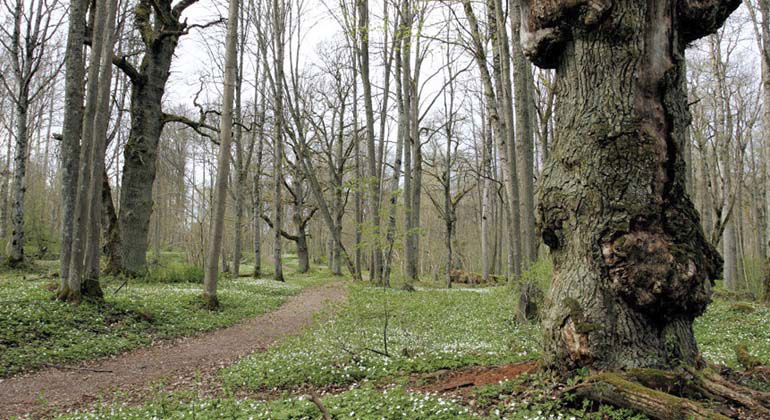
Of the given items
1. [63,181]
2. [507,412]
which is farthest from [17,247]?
[507,412]

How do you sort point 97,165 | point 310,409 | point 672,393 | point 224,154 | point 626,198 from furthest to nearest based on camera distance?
point 224,154
point 97,165
point 310,409
point 626,198
point 672,393

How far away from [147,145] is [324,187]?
17974mm

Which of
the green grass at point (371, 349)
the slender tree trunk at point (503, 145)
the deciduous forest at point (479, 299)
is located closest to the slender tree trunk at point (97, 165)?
the deciduous forest at point (479, 299)

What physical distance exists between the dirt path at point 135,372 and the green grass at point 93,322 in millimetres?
361

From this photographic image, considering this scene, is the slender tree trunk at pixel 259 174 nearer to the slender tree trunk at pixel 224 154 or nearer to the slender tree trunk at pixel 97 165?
the slender tree trunk at pixel 224 154

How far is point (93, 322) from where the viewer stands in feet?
28.3

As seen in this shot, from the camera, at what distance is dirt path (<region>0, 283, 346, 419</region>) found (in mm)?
5566

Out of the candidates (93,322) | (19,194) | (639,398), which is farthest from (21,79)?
(639,398)

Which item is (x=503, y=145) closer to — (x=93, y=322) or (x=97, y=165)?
(x=97, y=165)

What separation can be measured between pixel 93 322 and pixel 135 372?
250cm

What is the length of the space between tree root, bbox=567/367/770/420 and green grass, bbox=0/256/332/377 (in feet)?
25.7

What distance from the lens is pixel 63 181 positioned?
905 cm

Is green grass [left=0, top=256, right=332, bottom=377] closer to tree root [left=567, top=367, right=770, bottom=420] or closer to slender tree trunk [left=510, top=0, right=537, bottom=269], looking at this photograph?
slender tree trunk [left=510, top=0, right=537, bottom=269]

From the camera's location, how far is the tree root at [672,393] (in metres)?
3.05
